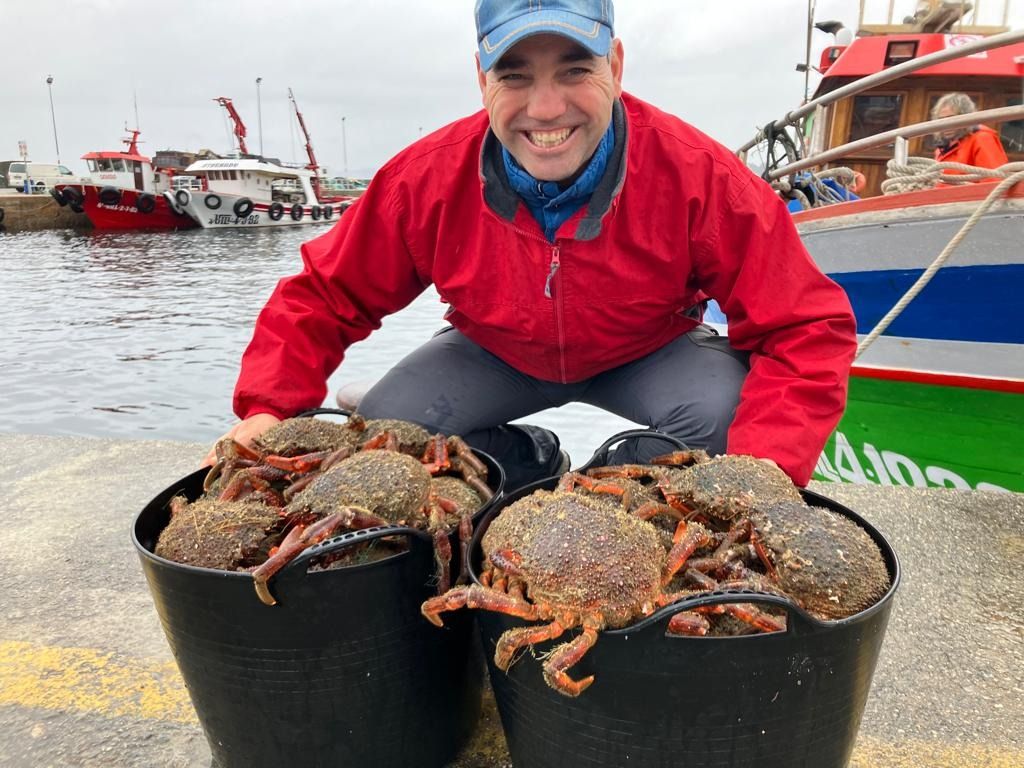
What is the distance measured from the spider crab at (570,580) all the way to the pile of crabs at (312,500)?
19 centimetres

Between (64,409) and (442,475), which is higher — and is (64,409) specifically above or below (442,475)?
below

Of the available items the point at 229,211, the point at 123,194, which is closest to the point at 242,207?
the point at 229,211

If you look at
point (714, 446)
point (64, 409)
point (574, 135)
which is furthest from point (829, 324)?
point (64, 409)

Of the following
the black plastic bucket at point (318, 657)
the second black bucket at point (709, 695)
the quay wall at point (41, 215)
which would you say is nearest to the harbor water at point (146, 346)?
the black plastic bucket at point (318, 657)

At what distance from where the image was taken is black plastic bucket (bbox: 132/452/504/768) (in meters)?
1.47

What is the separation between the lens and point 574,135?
2258 mm

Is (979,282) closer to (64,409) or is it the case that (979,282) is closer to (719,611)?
(719,611)

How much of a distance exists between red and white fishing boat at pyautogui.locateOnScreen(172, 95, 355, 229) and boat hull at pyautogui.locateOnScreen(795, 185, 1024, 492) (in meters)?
28.6

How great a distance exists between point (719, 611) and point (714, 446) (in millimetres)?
1273

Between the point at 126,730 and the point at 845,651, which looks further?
the point at 126,730

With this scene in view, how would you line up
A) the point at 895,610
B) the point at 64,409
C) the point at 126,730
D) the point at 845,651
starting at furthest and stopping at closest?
the point at 64,409 → the point at 895,610 → the point at 126,730 → the point at 845,651

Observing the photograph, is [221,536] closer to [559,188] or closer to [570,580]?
[570,580]

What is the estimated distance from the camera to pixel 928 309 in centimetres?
414

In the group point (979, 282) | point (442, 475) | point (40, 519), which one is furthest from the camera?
point (979, 282)
